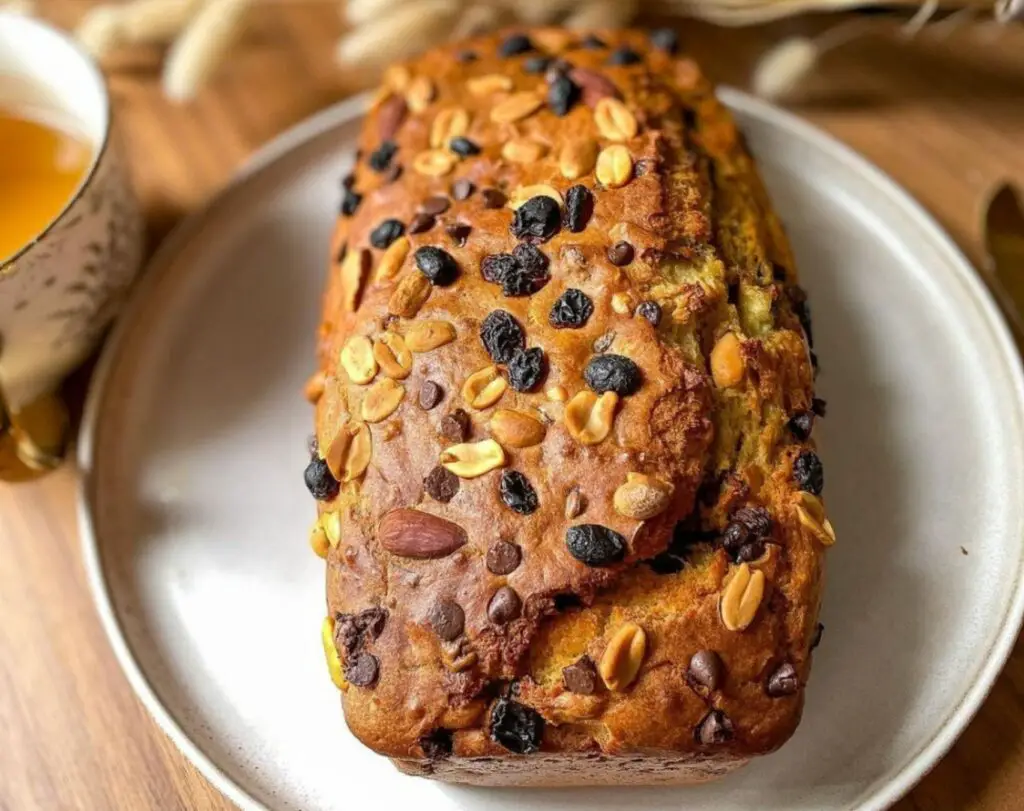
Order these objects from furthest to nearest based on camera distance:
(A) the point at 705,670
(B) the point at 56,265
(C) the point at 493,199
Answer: (B) the point at 56,265 → (C) the point at 493,199 → (A) the point at 705,670

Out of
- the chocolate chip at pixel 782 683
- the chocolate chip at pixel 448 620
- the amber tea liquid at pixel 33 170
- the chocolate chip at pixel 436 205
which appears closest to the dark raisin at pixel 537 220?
the chocolate chip at pixel 436 205

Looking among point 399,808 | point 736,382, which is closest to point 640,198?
point 736,382

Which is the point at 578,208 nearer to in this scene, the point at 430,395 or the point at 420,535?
the point at 430,395

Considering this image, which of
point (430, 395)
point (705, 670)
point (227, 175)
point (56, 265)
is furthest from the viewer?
point (227, 175)

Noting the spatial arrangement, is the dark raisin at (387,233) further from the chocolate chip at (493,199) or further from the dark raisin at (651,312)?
the dark raisin at (651,312)

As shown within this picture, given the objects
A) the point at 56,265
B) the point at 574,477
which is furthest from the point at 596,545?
the point at 56,265

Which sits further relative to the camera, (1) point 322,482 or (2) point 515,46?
(2) point 515,46

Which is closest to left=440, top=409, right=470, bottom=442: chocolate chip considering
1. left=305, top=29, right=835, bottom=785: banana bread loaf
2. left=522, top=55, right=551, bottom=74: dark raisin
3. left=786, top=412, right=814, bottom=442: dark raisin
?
left=305, top=29, right=835, bottom=785: banana bread loaf

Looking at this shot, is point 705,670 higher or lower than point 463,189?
lower
